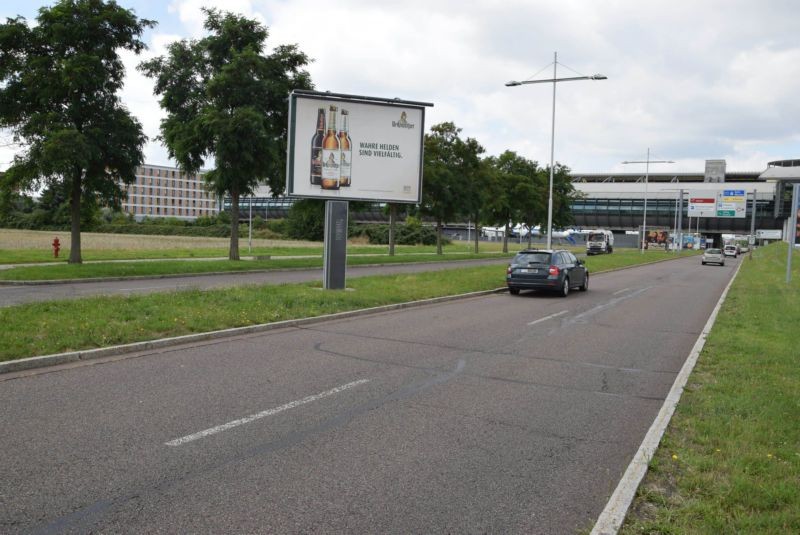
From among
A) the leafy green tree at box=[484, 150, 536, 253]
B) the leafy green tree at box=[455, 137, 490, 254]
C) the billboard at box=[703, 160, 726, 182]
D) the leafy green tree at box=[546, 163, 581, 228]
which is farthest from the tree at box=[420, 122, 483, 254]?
the billboard at box=[703, 160, 726, 182]

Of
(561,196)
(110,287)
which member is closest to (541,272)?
(110,287)

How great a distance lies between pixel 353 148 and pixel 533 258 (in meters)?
6.70

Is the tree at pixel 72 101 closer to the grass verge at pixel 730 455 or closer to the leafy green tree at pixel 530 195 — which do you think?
the grass verge at pixel 730 455

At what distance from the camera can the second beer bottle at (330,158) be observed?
17375mm

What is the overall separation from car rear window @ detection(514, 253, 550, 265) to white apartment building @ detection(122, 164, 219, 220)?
449ft

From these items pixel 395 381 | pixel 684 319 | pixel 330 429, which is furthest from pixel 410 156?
pixel 330 429

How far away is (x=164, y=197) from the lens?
156625 mm

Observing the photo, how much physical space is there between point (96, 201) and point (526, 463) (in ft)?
76.1

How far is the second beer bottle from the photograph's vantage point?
17.4 m

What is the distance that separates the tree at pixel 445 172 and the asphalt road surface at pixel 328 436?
2914 centimetres

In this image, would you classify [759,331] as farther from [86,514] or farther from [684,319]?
[86,514]

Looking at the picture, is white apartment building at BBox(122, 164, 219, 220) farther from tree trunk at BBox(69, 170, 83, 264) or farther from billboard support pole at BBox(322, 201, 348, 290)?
billboard support pole at BBox(322, 201, 348, 290)

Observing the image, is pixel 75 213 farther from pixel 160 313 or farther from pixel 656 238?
pixel 656 238

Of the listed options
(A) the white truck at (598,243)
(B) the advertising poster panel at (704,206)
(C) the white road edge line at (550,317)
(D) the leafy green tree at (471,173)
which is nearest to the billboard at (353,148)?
(C) the white road edge line at (550,317)
